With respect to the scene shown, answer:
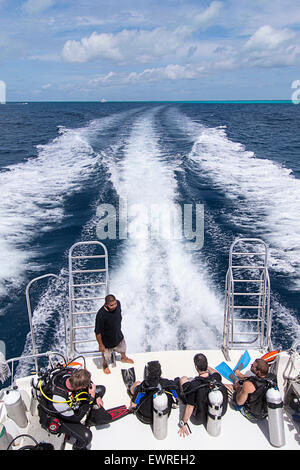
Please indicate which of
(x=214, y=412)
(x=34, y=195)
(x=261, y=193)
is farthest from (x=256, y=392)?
(x=34, y=195)

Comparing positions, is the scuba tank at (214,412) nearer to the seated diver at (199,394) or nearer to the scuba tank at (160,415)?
the seated diver at (199,394)

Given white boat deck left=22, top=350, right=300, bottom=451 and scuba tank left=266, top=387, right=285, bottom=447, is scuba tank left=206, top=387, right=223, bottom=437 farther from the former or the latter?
scuba tank left=266, top=387, right=285, bottom=447

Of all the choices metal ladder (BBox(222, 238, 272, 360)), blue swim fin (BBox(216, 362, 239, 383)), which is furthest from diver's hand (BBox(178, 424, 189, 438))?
metal ladder (BBox(222, 238, 272, 360))

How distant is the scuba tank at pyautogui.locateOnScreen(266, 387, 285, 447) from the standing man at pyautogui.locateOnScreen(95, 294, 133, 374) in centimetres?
194

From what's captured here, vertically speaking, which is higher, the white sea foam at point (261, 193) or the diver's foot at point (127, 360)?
the white sea foam at point (261, 193)

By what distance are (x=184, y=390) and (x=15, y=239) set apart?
26.4 feet

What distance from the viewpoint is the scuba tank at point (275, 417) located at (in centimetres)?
336

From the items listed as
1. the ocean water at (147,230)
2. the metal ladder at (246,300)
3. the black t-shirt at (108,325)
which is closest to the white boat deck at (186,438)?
the black t-shirt at (108,325)

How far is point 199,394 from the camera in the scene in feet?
11.4

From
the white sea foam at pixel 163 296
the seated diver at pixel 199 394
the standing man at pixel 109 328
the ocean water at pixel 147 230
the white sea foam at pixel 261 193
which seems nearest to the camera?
the seated diver at pixel 199 394

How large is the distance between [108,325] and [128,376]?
73 cm

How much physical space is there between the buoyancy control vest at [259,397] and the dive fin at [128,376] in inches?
56.7

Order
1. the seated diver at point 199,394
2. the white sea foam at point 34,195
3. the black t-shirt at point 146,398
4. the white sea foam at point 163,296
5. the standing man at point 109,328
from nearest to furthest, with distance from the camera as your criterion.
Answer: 1. the seated diver at point 199,394
2. the black t-shirt at point 146,398
3. the standing man at point 109,328
4. the white sea foam at point 163,296
5. the white sea foam at point 34,195
